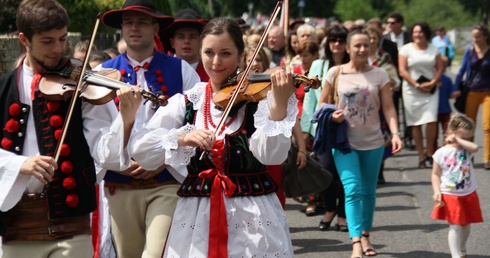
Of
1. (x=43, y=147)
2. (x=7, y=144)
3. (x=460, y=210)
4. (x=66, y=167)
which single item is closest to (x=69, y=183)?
(x=66, y=167)

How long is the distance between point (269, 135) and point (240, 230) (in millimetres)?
527

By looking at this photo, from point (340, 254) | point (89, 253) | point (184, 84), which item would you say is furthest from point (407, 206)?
point (89, 253)

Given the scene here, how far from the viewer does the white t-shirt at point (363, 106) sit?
8.02 meters

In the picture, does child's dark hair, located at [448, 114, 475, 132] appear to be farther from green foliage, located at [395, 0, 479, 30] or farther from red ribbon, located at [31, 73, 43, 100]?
green foliage, located at [395, 0, 479, 30]

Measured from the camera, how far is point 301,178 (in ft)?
24.9

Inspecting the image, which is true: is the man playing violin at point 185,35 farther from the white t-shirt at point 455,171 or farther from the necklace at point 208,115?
the necklace at point 208,115

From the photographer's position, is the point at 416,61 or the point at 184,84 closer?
the point at 184,84

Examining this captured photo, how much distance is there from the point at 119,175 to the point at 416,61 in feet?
25.6

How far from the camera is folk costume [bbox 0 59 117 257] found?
15.1ft

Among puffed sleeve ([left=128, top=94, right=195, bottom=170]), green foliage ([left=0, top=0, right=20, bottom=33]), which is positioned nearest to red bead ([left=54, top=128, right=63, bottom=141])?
puffed sleeve ([left=128, top=94, right=195, bottom=170])

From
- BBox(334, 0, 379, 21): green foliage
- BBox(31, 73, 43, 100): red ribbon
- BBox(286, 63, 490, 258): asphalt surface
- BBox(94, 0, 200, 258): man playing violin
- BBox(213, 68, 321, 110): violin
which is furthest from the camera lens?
BBox(334, 0, 379, 21): green foliage

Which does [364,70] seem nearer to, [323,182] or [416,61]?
[323,182]

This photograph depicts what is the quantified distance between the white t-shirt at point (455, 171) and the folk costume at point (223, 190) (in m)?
3.08

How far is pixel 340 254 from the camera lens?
8.23 meters
